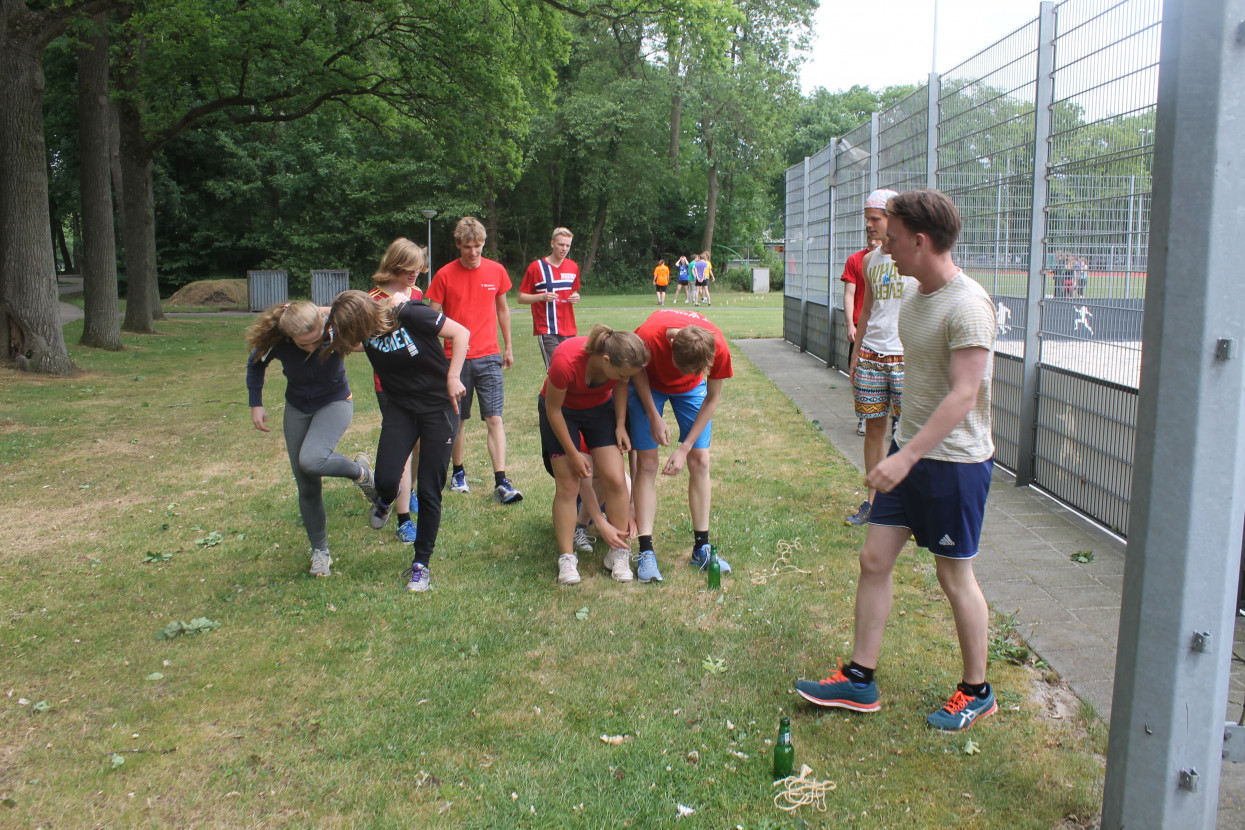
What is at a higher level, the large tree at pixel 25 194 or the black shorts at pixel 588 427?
the large tree at pixel 25 194

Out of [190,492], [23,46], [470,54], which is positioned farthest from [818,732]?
[470,54]

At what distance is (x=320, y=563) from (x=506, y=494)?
170 cm

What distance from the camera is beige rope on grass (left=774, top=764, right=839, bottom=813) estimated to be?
9.65ft

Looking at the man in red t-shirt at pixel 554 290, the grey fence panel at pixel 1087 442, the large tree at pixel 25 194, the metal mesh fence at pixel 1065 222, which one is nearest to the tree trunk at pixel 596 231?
the large tree at pixel 25 194

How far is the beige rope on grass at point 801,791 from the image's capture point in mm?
2941

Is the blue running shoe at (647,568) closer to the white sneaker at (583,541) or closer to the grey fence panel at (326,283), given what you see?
the white sneaker at (583,541)

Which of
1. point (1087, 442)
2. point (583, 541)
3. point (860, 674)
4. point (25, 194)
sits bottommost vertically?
point (583, 541)

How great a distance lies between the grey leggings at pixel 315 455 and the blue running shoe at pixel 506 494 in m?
1.50

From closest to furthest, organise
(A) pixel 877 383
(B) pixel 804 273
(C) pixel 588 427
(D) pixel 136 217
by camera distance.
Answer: (C) pixel 588 427
(A) pixel 877 383
(B) pixel 804 273
(D) pixel 136 217

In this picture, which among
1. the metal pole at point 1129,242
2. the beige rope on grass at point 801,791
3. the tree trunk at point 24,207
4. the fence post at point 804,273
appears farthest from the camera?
the fence post at point 804,273

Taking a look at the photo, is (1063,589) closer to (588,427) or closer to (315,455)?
(588,427)

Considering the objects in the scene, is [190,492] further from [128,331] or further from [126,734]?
[128,331]

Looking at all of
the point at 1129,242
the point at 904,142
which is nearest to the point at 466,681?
the point at 1129,242

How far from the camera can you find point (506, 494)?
260 inches
